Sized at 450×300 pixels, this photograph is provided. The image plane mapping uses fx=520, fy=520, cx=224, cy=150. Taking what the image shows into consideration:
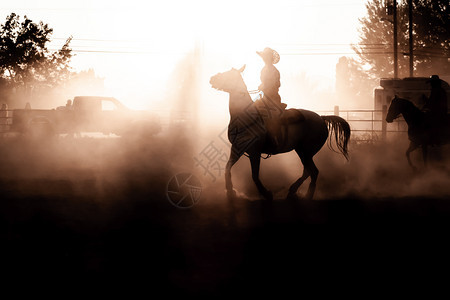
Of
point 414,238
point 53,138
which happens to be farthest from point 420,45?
point 414,238

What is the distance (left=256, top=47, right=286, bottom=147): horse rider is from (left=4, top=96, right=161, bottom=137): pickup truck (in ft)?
50.0

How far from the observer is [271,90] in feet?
31.2

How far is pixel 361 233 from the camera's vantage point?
22.0 ft

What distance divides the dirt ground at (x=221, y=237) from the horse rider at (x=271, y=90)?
4.33ft

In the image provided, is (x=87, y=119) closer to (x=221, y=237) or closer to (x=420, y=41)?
(x=221, y=237)

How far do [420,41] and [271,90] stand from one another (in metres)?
41.7

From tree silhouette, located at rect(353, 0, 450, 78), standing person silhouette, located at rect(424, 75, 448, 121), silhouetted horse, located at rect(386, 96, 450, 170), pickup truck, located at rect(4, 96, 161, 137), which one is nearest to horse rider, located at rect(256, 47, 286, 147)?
silhouetted horse, located at rect(386, 96, 450, 170)

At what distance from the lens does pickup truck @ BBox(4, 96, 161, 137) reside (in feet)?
78.3

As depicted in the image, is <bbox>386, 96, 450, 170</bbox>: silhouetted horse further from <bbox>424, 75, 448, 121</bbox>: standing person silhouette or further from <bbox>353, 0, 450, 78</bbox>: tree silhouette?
<bbox>353, 0, 450, 78</bbox>: tree silhouette

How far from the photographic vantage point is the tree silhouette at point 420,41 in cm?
4512

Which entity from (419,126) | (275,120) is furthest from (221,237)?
(419,126)

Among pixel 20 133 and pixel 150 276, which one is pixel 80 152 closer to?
pixel 20 133

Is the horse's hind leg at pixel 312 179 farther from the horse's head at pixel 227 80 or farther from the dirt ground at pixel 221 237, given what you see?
the horse's head at pixel 227 80

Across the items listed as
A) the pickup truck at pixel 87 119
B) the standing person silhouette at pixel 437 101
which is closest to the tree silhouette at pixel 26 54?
the pickup truck at pixel 87 119
